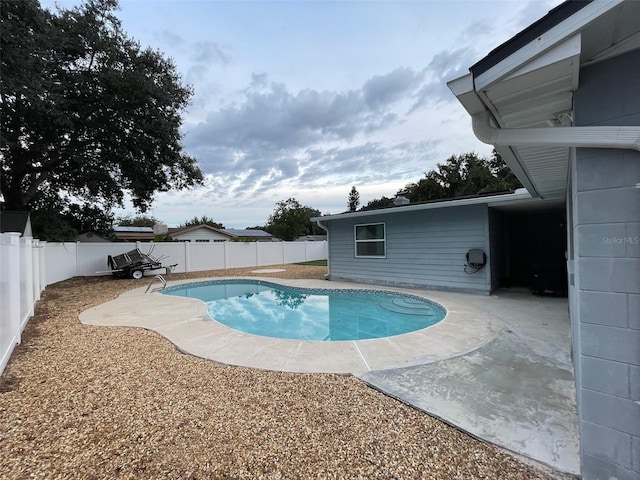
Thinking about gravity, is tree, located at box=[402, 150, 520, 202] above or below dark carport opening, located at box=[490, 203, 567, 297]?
above

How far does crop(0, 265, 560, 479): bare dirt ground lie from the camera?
1.85 meters

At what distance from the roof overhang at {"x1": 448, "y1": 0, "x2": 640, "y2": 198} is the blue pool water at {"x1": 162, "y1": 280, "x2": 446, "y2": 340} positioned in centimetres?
438

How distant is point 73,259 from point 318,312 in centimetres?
1134

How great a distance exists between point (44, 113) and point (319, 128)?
10925 millimetres

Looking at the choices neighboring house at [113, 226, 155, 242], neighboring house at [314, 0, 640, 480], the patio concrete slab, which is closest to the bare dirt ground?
the patio concrete slab

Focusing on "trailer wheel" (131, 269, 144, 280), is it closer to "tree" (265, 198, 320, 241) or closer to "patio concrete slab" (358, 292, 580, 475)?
"patio concrete slab" (358, 292, 580, 475)

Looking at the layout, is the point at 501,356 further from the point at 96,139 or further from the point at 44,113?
the point at 96,139

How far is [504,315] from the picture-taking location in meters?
5.43

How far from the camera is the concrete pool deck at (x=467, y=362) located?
224 centimetres

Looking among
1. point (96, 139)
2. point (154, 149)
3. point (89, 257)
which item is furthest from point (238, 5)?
point (89, 257)

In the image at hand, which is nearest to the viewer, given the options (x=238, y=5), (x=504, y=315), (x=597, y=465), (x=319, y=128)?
(x=597, y=465)

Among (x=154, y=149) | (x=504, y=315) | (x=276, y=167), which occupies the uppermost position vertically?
(x=276, y=167)

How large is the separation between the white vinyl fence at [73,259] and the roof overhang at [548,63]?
16.5 ft

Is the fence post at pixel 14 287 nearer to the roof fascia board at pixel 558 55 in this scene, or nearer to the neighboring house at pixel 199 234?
the roof fascia board at pixel 558 55
